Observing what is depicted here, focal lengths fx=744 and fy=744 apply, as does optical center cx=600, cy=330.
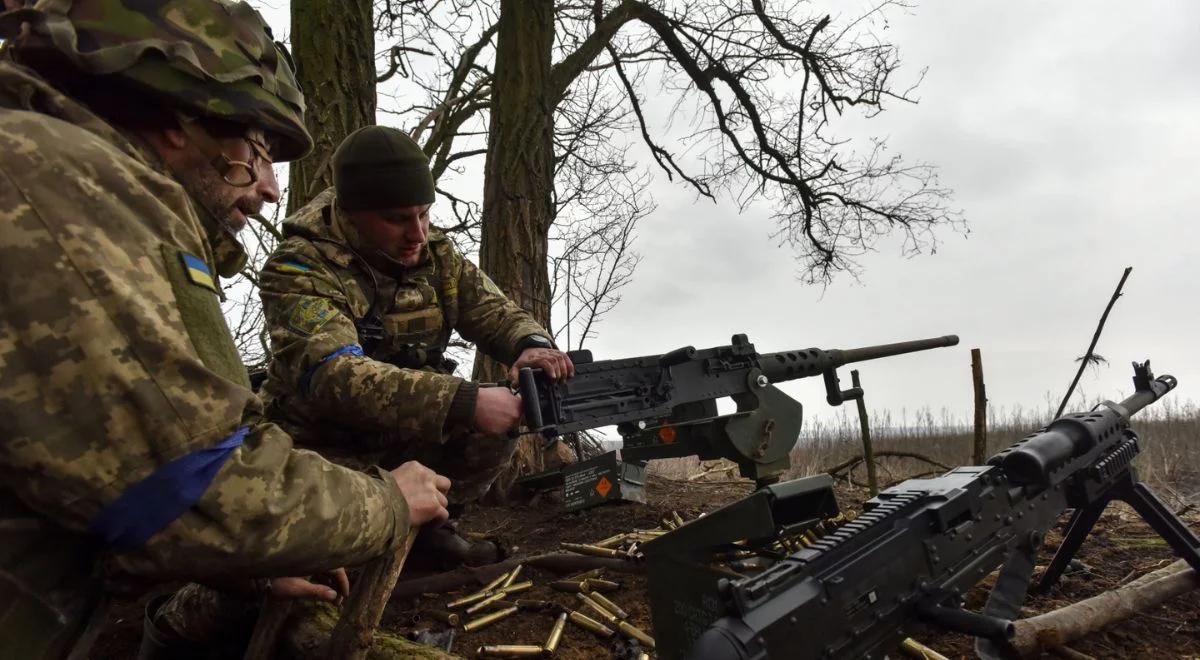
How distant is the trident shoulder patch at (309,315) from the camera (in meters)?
3.38

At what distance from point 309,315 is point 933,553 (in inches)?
107

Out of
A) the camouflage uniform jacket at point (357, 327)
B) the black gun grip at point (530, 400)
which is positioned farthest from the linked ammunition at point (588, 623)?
the camouflage uniform jacket at point (357, 327)

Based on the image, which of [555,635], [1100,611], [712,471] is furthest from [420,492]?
[712,471]

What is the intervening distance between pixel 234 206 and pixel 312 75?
3468mm

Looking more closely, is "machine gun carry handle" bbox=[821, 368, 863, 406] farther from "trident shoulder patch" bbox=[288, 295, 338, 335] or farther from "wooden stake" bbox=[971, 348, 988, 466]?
"trident shoulder patch" bbox=[288, 295, 338, 335]

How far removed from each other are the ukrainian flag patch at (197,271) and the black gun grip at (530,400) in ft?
6.29

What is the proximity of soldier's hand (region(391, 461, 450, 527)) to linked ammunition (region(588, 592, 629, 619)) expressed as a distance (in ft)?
4.93

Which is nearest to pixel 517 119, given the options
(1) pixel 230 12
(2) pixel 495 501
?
(2) pixel 495 501

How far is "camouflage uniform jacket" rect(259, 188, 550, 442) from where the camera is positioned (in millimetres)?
3295

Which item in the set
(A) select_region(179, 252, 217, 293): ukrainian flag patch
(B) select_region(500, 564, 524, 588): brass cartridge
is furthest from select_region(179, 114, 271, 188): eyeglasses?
(B) select_region(500, 564, 524, 588): brass cartridge

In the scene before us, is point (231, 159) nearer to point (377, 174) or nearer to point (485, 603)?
point (377, 174)

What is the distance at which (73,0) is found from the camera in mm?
1809

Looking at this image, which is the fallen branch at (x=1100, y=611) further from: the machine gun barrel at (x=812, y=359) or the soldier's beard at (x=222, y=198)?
the soldier's beard at (x=222, y=198)

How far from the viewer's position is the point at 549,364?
3680 mm
